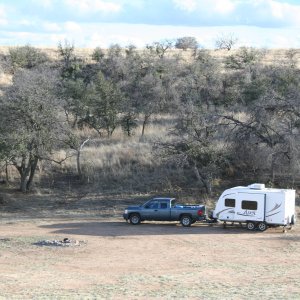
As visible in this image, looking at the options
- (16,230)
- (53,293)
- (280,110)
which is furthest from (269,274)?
(280,110)

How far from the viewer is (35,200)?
3625 cm

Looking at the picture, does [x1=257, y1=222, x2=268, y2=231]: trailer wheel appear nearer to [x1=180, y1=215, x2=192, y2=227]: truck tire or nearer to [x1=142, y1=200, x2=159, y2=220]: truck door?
[x1=180, y1=215, x2=192, y2=227]: truck tire

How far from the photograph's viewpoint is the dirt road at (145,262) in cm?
1773

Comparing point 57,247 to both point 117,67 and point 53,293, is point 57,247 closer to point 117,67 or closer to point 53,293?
point 53,293

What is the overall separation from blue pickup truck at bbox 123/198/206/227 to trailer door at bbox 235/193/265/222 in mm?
1986

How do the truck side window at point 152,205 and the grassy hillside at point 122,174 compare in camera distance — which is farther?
the grassy hillside at point 122,174

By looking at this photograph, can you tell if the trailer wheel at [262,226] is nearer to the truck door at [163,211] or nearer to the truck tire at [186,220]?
the truck tire at [186,220]

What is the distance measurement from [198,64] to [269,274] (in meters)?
44.1

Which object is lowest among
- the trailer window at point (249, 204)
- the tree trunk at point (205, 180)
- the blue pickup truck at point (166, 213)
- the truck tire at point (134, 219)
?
the truck tire at point (134, 219)

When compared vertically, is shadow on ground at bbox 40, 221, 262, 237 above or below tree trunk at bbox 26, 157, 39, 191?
below

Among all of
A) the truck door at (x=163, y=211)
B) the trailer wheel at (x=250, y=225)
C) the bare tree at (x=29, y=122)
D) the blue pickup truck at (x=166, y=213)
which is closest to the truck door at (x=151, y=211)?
the blue pickup truck at (x=166, y=213)

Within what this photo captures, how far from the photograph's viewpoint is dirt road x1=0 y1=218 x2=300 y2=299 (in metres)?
17.7

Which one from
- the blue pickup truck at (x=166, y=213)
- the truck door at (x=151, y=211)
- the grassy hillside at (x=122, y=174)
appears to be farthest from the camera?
the grassy hillside at (x=122, y=174)

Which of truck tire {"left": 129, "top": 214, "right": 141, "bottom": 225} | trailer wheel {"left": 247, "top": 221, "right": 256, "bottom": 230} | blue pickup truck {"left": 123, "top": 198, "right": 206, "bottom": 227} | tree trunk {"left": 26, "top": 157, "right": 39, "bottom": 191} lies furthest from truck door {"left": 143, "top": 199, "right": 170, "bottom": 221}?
tree trunk {"left": 26, "top": 157, "right": 39, "bottom": 191}
